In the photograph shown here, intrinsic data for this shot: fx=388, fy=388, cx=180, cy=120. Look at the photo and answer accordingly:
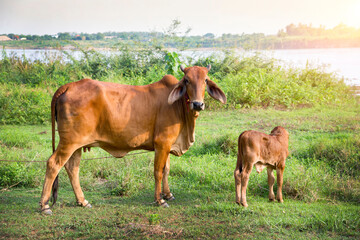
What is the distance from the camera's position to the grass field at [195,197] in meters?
4.11

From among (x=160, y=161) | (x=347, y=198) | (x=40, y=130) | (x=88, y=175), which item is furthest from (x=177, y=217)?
(x=40, y=130)

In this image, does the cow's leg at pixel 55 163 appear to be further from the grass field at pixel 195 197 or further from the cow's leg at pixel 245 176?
the cow's leg at pixel 245 176

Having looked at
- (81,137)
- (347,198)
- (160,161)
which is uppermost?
(81,137)

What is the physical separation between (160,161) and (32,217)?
5.26ft

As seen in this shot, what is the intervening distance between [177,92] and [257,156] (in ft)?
4.02

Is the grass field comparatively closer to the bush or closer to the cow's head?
the cow's head

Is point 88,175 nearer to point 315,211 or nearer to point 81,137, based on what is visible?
point 81,137

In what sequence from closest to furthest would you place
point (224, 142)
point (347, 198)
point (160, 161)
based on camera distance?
point (160, 161) < point (347, 198) < point (224, 142)

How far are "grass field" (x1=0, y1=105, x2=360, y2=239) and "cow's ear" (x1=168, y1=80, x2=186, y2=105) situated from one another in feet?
4.40

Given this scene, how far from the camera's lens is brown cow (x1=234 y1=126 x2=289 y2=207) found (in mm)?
4582

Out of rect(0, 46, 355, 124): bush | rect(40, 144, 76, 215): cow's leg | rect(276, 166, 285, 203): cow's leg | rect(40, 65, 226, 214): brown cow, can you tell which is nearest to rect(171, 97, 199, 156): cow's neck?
rect(40, 65, 226, 214): brown cow

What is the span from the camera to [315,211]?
4.58 meters

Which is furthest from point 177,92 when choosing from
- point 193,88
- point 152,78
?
point 152,78

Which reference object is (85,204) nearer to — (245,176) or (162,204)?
(162,204)
